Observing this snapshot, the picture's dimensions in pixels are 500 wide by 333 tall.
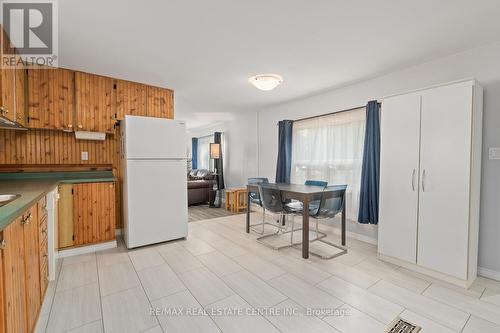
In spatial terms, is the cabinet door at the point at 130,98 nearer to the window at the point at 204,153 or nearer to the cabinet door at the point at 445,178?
the cabinet door at the point at 445,178

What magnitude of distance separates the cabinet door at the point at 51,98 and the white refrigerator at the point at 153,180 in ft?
2.46

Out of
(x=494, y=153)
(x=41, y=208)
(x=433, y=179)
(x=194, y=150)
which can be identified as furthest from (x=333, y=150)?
(x=194, y=150)

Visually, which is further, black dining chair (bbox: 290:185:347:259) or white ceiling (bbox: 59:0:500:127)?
black dining chair (bbox: 290:185:347:259)

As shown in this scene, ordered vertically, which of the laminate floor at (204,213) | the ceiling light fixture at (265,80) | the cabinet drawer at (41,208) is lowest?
the laminate floor at (204,213)

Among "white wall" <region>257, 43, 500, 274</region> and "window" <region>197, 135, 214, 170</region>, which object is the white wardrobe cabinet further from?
"window" <region>197, 135, 214, 170</region>

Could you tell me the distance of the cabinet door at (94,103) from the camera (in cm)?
313

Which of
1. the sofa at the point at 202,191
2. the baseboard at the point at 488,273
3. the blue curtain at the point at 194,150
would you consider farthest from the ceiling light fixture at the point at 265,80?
the blue curtain at the point at 194,150

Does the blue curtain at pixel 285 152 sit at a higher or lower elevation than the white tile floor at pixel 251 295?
higher

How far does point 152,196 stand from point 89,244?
94cm

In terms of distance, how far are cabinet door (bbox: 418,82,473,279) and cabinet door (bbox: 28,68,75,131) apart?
4266 mm

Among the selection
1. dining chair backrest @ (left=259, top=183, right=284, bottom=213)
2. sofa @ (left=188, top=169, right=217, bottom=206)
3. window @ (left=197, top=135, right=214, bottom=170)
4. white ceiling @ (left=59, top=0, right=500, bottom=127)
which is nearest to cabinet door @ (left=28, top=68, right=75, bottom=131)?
white ceiling @ (left=59, top=0, right=500, bottom=127)

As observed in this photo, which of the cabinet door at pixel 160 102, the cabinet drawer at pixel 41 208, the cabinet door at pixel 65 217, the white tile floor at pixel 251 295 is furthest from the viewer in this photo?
the cabinet door at pixel 160 102

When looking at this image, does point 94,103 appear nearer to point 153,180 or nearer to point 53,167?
point 53,167

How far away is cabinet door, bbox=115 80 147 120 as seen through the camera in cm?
344
